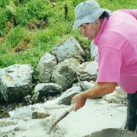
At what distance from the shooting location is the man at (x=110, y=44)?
1.57 meters

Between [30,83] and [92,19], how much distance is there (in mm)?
4854

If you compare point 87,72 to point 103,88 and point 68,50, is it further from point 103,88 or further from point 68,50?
point 103,88

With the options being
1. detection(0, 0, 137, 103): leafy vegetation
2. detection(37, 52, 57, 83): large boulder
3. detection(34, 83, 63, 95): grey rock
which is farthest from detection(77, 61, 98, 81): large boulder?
detection(0, 0, 137, 103): leafy vegetation

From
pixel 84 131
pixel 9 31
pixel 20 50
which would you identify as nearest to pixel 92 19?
pixel 84 131

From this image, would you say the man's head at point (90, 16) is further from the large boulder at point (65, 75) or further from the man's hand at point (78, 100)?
the large boulder at point (65, 75)

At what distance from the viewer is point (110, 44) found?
5.11 ft

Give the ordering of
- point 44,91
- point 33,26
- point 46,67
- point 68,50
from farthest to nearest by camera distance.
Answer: point 33,26, point 68,50, point 46,67, point 44,91

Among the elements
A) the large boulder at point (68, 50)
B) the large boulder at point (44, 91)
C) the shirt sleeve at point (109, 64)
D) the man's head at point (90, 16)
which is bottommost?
the large boulder at point (44, 91)

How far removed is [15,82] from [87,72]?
228 centimetres

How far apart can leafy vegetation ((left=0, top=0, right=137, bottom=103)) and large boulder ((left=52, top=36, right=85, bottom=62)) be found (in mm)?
415

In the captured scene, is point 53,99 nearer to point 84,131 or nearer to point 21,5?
point 84,131

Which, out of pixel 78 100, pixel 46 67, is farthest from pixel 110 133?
pixel 46 67

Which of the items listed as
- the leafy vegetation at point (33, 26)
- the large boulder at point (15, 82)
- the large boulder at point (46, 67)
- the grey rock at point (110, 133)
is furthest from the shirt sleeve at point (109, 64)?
the leafy vegetation at point (33, 26)

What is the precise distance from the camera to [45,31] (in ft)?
Answer: 27.5
